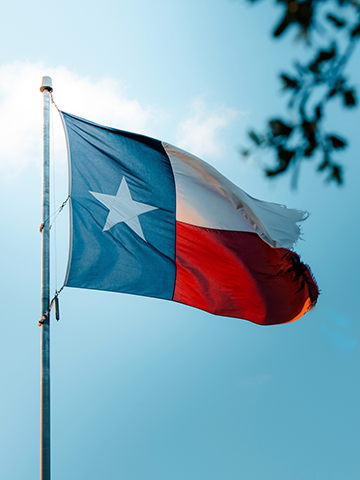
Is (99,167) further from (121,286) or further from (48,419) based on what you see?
(48,419)

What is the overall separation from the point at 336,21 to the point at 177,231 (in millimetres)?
7873

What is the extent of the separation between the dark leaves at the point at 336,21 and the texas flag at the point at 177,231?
260 inches

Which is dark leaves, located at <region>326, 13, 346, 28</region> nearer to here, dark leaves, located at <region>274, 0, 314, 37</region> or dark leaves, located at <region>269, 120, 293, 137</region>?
dark leaves, located at <region>274, 0, 314, 37</region>

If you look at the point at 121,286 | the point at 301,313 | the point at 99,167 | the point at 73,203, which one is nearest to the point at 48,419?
the point at 121,286

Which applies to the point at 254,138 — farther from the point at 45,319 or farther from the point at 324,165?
the point at 45,319

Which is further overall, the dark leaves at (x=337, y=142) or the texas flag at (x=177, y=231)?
the texas flag at (x=177, y=231)

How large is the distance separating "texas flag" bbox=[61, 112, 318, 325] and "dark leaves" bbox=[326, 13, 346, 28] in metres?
6.59

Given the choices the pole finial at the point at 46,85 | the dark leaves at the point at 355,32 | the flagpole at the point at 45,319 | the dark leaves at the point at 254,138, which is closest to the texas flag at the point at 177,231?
→ the flagpole at the point at 45,319

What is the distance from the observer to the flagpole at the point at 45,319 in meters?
7.63

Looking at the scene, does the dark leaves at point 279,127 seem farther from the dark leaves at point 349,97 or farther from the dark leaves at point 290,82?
the dark leaves at point 349,97

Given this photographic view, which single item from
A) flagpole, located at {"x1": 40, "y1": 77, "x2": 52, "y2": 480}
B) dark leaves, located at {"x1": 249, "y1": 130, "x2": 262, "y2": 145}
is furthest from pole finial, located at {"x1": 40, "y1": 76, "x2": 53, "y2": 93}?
dark leaves, located at {"x1": 249, "y1": 130, "x2": 262, "y2": 145}

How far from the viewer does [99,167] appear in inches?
389

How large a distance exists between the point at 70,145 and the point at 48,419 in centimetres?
467

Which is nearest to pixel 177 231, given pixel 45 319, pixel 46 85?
pixel 45 319
